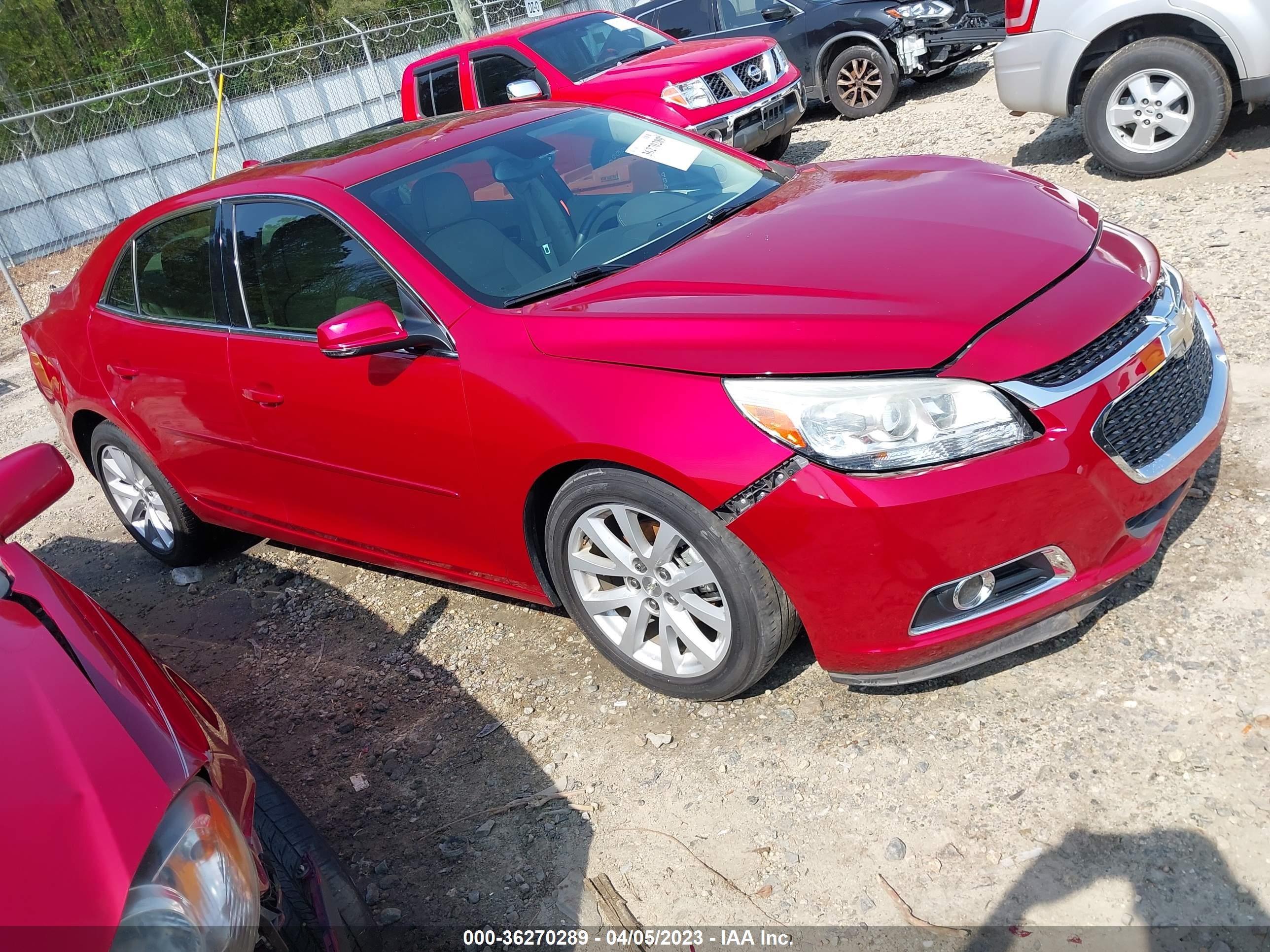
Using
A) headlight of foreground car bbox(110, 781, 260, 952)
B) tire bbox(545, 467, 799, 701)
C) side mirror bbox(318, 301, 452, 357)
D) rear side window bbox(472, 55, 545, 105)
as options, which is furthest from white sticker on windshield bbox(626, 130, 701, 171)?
rear side window bbox(472, 55, 545, 105)

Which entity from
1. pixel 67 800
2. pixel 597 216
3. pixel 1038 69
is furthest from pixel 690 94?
pixel 67 800

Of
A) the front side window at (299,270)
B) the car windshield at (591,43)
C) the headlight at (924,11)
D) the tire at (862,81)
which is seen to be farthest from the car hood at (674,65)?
the front side window at (299,270)

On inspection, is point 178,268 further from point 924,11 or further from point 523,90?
point 924,11

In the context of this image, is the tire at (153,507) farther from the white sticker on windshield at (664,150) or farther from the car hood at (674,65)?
the car hood at (674,65)

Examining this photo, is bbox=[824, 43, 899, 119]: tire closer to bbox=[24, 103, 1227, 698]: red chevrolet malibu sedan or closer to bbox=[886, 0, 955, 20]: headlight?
bbox=[886, 0, 955, 20]: headlight

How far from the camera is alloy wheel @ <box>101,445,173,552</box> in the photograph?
4867 millimetres

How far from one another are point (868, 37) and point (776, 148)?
5.32 feet

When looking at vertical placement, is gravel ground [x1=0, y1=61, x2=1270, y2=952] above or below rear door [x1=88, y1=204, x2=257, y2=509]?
below

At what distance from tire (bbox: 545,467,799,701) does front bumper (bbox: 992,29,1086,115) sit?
5.10 m

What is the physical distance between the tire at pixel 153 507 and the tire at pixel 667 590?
7.66 feet

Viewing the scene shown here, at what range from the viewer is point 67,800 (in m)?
1.72

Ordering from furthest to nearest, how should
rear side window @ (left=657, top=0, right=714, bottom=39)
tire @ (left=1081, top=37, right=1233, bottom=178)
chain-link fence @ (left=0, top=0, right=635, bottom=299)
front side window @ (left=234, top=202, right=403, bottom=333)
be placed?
chain-link fence @ (left=0, top=0, right=635, bottom=299), rear side window @ (left=657, top=0, right=714, bottom=39), tire @ (left=1081, top=37, right=1233, bottom=178), front side window @ (left=234, top=202, right=403, bottom=333)

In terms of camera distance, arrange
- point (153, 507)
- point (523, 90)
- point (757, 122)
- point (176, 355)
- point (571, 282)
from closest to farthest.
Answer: point (571, 282)
point (176, 355)
point (153, 507)
point (523, 90)
point (757, 122)

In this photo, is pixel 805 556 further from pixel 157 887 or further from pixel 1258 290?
pixel 1258 290
